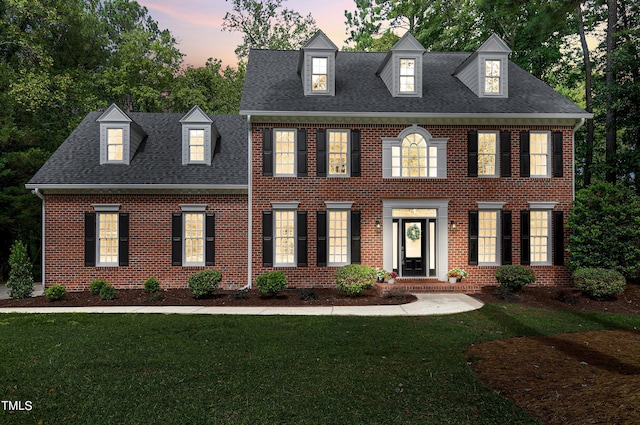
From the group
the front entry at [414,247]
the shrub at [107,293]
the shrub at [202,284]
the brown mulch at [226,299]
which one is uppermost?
the front entry at [414,247]

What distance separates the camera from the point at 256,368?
624 cm

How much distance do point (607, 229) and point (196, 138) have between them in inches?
612

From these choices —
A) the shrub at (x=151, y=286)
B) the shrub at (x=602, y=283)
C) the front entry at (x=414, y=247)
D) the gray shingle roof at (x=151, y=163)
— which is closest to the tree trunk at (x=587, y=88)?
the shrub at (x=602, y=283)

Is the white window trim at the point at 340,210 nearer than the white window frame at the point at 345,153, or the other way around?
the white window trim at the point at 340,210

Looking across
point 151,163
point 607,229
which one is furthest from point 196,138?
point 607,229

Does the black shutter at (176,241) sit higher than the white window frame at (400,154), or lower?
lower

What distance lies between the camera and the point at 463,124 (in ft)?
47.8

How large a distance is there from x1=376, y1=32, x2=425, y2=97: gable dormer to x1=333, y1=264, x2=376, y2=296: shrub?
731 cm

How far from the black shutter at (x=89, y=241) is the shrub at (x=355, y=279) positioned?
926cm

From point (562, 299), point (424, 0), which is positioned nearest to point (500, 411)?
point (562, 299)

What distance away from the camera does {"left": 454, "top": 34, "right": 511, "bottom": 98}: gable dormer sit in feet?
50.1

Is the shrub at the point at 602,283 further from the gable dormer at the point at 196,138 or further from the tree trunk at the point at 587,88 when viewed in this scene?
the gable dormer at the point at 196,138

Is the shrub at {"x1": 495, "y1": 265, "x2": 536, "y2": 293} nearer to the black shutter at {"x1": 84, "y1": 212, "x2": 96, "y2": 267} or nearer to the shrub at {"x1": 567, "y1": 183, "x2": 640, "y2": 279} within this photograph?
the shrub at {"x1": 567, "y1": 183, "x2": 640, "y2": 279}

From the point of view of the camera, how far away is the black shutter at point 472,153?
1452 cm
